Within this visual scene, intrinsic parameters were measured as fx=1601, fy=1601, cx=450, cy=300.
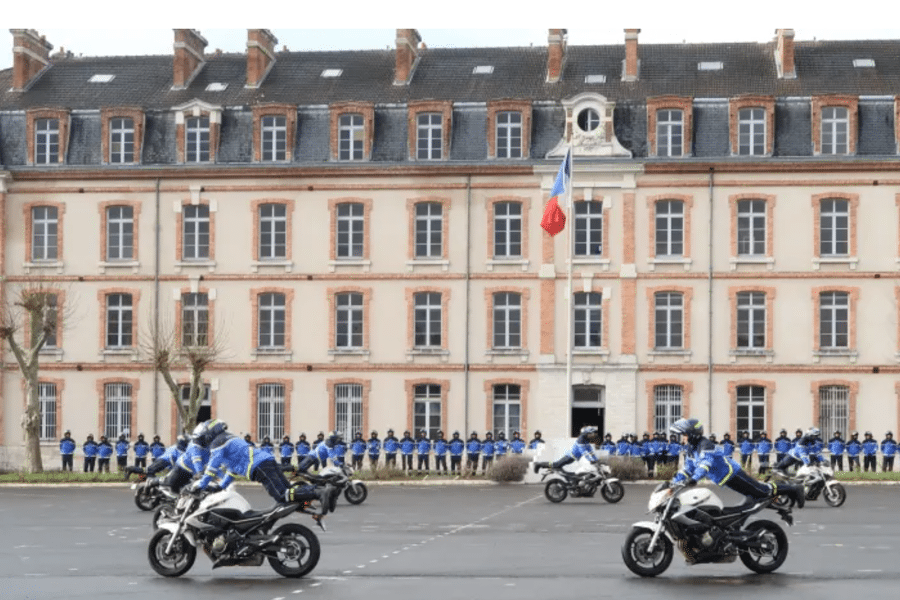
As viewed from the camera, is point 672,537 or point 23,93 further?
point 23,93

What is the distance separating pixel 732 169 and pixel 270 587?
118 ft

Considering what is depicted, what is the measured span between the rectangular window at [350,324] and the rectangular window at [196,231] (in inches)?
199

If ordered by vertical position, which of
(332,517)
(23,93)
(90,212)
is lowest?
(332,517)

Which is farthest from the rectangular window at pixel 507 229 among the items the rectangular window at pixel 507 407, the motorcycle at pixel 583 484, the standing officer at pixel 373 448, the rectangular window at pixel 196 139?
the motorcycle at pixel 583 484

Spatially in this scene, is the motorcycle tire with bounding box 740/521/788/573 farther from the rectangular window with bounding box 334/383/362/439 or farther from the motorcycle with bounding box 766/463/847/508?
the rectangular window with bounding box 334/383/362/439

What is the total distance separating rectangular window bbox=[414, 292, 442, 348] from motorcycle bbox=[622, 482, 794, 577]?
3360 cm

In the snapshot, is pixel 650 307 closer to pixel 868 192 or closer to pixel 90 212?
pixel 868 192

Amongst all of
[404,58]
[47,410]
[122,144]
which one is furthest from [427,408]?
[122,144]

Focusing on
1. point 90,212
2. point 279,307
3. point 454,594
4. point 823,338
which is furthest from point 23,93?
point 454,594

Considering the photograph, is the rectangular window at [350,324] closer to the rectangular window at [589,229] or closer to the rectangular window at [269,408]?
the rectangular window at [269,408]

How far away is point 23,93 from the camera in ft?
186

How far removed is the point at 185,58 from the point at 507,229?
13461mm

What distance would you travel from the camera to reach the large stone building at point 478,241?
51031mm

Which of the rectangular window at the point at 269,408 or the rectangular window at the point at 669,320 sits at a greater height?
the rectangular window at the point at 669,320
